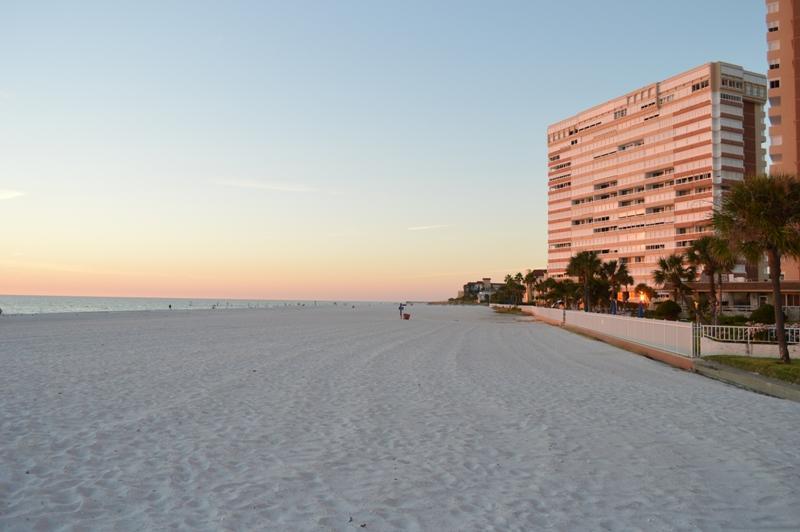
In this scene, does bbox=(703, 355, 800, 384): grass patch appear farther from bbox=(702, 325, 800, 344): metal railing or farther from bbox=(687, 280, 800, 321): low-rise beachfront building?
bbox=(687, 280, 800, 321): low-rise beachfront building

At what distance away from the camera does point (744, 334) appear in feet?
61.7

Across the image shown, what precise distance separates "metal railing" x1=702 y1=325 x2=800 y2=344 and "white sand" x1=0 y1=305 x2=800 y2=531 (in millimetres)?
4296

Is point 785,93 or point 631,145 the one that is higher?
point 631,145

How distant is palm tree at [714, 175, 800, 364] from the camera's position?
16.2 m

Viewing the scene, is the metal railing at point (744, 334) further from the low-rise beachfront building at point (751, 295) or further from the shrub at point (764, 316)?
Answer: the low-rise beachfront building at point (751, 295)

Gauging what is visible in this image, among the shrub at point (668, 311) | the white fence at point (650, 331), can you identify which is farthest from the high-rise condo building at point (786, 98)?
the white fence at point (650, 331)

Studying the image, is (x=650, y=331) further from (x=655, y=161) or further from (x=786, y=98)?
(x=655, y=161)

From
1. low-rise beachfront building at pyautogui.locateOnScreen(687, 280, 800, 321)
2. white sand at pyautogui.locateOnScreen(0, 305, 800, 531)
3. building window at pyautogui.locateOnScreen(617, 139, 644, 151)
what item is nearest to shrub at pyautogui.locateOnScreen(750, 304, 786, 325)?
low-rise beachfront building at pyautogui.locateOnScreen(687, 280, 800, 321)

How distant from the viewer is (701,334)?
18.8 metres

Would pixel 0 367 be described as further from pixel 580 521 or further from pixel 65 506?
pixel 580 521

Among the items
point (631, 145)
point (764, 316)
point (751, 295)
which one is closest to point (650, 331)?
point (764, 316)

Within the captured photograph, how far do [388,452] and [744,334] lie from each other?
15963 mm

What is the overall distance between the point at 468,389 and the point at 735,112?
361ft

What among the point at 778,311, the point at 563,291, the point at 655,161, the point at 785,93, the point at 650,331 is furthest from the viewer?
the point at 655,161
